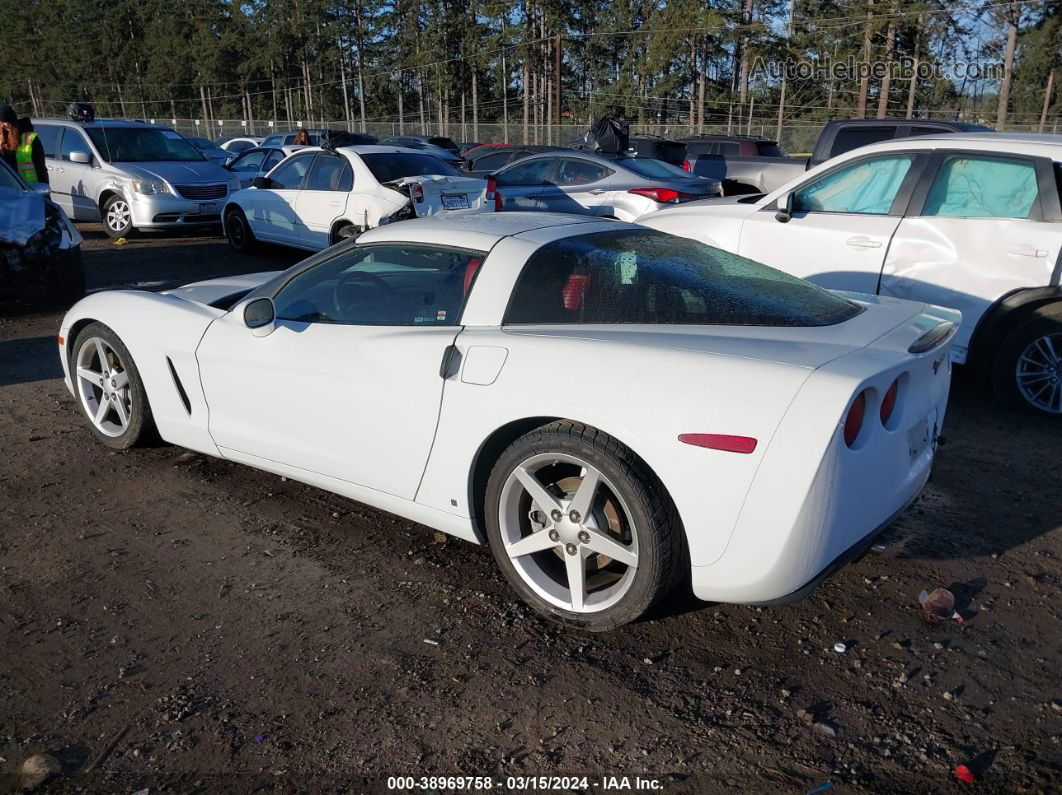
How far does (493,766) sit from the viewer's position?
8.38ft

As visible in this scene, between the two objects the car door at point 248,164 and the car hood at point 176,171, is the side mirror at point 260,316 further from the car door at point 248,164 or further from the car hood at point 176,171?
the car door at point 248,164

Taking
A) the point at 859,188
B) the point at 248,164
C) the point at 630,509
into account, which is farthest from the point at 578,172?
the point at 630,509

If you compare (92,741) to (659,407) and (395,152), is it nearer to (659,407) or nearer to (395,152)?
(659,407)

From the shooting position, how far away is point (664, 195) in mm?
10914

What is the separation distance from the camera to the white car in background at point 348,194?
10082mm

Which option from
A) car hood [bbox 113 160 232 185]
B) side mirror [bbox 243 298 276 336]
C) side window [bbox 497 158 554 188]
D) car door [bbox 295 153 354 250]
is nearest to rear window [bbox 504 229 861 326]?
side mirror [bbox 243 298 276 336]

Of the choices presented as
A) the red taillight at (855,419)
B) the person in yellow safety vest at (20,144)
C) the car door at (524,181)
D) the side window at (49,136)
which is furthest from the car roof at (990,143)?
the side window at (49,136)

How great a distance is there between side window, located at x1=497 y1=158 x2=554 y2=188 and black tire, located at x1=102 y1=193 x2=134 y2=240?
5.35 m

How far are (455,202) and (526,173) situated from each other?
2.25 metres

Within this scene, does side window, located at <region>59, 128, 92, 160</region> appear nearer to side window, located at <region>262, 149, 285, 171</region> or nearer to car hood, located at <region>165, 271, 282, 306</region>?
side window, located at <region>262, 149, 285, 171</region>

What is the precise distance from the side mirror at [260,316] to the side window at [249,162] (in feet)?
48.6

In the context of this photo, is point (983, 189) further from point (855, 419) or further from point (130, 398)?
point (130, 398)

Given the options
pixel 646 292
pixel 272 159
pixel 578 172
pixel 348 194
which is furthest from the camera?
pixel 272 159

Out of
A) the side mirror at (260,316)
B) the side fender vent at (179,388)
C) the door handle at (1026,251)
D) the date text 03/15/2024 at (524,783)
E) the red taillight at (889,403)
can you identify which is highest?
the door handle at (1026,251)
